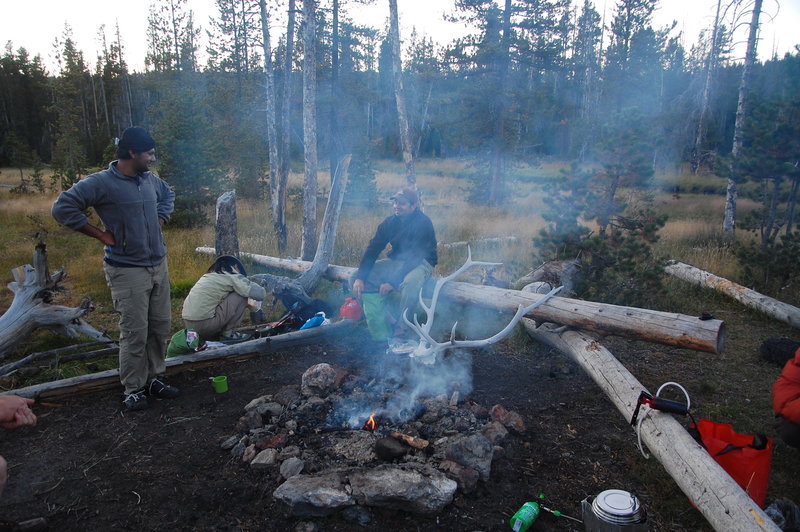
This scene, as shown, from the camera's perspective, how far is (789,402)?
3.61 metres

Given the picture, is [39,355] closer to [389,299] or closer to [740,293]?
[389,299]

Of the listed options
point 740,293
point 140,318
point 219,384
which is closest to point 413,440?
point 219,384

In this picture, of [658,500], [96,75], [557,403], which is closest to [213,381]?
[557,403]

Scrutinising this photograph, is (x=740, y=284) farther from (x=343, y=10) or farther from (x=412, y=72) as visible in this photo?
(x=412, y=72)

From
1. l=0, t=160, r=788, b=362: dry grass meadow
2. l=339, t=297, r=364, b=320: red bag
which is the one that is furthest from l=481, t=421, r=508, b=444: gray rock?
l=0, t=160, r=788, b=362: dry grass meadow

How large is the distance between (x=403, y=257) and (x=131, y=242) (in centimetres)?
315

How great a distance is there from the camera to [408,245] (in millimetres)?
6223

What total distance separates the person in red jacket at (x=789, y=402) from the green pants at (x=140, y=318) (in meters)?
5.17

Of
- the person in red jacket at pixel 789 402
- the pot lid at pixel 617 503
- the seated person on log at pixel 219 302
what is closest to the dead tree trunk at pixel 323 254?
the seated person on log at pixel 219 302

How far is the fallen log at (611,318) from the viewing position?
4012 mm

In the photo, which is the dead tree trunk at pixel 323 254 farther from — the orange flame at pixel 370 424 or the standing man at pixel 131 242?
the orange flame at pixel 370 424

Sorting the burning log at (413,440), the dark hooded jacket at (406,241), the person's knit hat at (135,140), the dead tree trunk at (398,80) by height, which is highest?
the dead tree trunk at (398,80)

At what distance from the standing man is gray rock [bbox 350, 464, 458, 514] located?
242cm

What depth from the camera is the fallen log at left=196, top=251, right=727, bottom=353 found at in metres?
4.01
